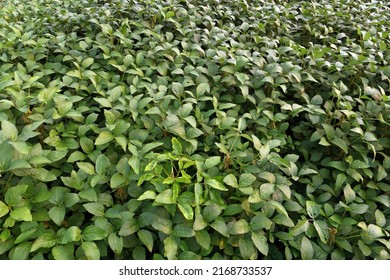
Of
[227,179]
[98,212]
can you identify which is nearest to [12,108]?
[98,212]

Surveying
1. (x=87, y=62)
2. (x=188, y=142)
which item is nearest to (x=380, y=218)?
(x=188, y=142)

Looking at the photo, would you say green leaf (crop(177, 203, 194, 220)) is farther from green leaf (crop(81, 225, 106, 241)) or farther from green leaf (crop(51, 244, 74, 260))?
green leaf (crop(51, 244, 74, 260))

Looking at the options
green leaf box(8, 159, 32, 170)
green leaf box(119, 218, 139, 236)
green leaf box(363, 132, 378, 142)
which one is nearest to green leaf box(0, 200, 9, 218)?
green leaf box(8, 159, 32, 170)

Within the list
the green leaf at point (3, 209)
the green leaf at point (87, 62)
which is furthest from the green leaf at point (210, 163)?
the green leaf at point (87, 62)

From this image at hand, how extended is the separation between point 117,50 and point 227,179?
1.17 m

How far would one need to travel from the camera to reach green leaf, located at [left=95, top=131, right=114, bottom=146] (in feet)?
4.53

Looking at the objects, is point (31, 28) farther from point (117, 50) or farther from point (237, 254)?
point (237, 254)

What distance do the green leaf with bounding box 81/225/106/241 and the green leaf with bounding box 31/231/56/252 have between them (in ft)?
0.32

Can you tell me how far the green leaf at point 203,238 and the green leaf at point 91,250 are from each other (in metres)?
0.33

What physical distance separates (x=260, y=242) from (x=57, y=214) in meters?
0.71

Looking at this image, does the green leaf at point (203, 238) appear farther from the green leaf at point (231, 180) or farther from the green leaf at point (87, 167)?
the green leaf at point (87, 167)

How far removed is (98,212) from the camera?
123cm

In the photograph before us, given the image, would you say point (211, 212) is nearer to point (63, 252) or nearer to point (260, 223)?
point (260, 223)

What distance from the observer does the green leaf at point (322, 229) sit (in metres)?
1.27
